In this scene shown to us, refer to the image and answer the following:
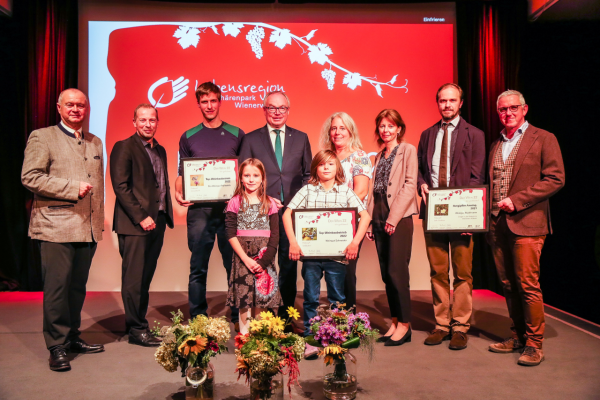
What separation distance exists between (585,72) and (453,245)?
2.68m

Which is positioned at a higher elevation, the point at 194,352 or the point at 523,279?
the point at 523,279

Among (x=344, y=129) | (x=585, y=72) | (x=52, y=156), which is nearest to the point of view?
(x=52, y=156)

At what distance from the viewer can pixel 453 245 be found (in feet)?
11.5

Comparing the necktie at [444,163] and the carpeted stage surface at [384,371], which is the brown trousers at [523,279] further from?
the necktie at [444,163]

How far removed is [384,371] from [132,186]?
7.33 feet

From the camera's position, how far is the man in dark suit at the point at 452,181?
11.3 ft

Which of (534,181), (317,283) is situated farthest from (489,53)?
(317,283)

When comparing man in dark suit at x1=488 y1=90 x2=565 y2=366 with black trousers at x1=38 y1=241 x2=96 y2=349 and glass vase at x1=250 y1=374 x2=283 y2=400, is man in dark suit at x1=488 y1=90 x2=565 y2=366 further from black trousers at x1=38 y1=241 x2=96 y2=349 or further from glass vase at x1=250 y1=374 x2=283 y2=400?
black trousers at x1=38 y1=241 x2=96 y2=349

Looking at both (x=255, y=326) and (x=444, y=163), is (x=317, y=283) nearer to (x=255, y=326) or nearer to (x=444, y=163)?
(x=255, y=326)

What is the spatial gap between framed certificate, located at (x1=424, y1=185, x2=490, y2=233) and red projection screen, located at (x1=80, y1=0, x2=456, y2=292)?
2.23m

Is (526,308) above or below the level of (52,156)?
below

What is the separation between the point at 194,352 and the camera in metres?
2.23

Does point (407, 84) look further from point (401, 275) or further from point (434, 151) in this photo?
point (401, 275)

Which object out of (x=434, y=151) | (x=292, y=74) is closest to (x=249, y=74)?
(x=292, y=74)
